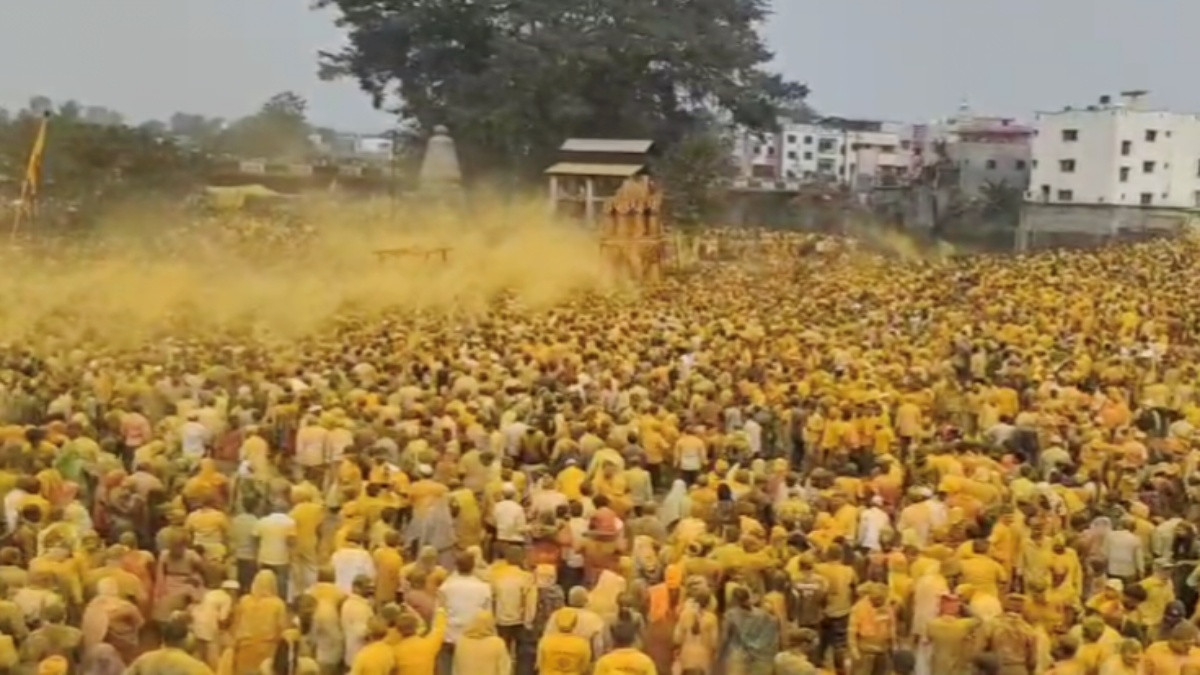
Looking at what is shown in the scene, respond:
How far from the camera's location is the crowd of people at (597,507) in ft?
25.4

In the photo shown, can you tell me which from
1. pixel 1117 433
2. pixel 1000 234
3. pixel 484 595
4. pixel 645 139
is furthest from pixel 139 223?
pixel 484 595

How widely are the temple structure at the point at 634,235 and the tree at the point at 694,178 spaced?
313 inches

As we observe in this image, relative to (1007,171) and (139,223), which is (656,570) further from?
(1007,171)

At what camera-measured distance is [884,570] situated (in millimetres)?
8703

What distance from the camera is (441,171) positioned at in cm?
4672

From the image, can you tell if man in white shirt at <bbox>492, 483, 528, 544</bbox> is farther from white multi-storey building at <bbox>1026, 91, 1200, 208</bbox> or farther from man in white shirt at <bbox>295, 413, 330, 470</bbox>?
white multi-storey building at <bbox>1026, 91, 1200, 208</bbox>

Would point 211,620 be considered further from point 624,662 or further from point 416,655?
point 624,662

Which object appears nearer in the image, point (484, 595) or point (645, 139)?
point (484, 595)

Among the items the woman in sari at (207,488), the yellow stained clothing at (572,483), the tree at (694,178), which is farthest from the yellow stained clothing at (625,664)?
the tree at (694,178)

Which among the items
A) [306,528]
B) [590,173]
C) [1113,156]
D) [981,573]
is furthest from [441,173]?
[981,573]

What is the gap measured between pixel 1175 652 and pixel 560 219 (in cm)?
3430

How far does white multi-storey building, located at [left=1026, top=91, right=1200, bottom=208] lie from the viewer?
192ft

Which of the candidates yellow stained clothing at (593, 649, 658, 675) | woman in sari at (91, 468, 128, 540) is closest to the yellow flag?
woman in sari at (91, 468, 128, 540)

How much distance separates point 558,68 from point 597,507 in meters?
38.4
